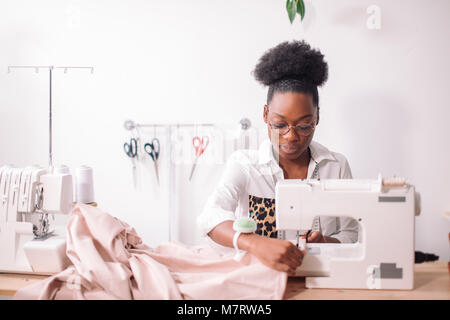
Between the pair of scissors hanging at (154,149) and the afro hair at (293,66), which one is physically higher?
the afro hair at (293,66)

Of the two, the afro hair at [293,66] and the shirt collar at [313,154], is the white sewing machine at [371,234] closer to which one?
the shirt collar at [313,154]

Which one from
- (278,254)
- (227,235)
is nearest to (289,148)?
(227,235)

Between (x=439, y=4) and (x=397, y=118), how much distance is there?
0.62 metres

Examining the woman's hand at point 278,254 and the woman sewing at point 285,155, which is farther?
the woman sewing at point 285,155

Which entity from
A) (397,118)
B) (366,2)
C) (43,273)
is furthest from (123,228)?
(366,2)

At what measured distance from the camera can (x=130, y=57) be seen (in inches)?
85.7

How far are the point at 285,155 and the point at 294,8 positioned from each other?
2.63 ft

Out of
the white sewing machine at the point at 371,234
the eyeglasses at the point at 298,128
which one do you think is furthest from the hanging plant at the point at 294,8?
the white sewing machine at the point at 371,234

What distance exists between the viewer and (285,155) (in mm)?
1800

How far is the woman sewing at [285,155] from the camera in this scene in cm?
169

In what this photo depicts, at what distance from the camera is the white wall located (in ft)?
6.66

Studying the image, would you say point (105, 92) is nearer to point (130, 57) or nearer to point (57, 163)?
point (130, 57)

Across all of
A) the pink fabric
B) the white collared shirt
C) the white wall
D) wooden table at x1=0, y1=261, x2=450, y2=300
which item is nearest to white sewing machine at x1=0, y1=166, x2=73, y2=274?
wooden table at x1=0, y1=261, x2=450, y2=300

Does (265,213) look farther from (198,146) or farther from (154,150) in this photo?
(154,150)
